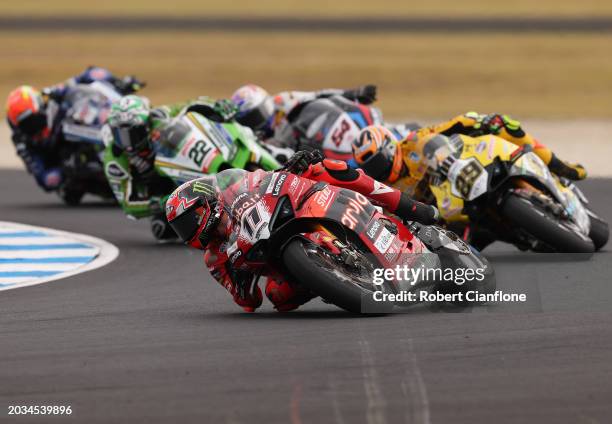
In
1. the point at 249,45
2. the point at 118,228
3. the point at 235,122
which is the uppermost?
the point at 235,122

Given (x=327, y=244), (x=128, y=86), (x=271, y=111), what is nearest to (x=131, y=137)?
(x=271, y=111)

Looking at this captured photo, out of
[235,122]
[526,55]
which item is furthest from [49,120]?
[526,55]

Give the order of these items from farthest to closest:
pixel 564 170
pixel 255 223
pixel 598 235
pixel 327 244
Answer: pixel 564 170 < pixel 598 235 < pixel 255 223 < pixel 327 244

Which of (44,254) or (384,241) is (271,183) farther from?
(44,254)

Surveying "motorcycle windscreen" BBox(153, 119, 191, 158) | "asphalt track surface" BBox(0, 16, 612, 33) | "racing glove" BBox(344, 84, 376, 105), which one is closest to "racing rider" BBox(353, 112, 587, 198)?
"motorcycle windscreen" BBox(153, 119, 191, 158)

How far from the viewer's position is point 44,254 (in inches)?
565

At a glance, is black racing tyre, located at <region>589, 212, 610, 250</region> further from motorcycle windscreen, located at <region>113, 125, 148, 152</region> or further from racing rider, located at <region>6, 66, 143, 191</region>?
racing rider, located at <region>6, 66, 143, 191</region>

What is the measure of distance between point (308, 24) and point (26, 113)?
28.1 m

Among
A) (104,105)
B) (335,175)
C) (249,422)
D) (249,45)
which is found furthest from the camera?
(249,45)

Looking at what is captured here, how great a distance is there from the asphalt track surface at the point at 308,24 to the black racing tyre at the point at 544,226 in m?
30.9

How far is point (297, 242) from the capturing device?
8.77 meters

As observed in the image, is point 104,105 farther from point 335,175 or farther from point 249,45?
point 249,45

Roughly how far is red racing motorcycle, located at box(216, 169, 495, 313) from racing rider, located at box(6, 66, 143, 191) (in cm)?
1033

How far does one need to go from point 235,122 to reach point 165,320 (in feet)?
20.5
